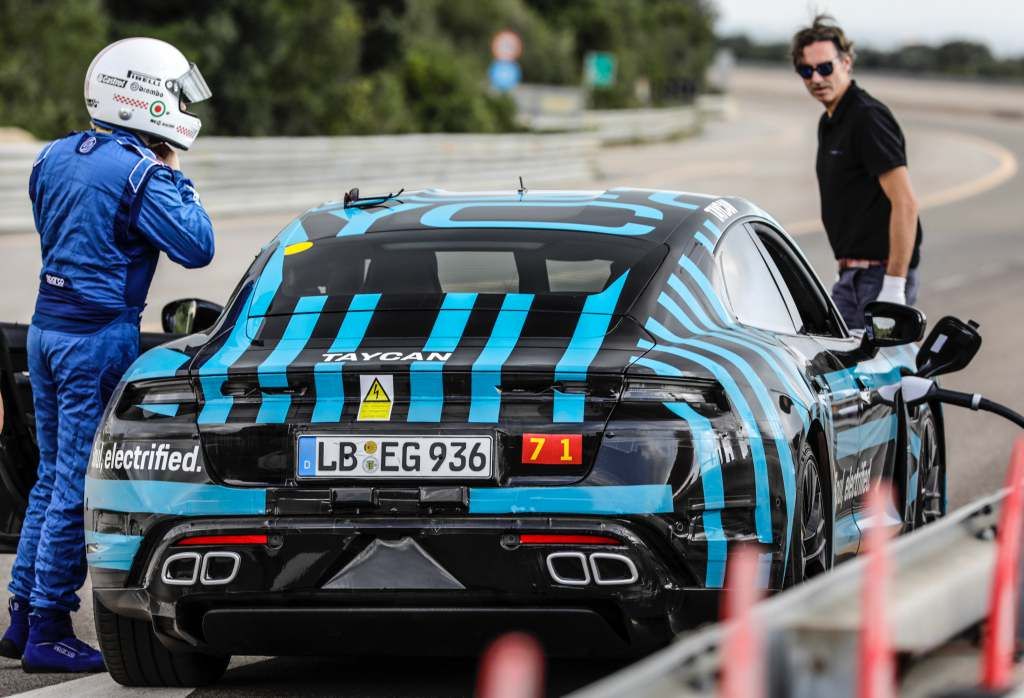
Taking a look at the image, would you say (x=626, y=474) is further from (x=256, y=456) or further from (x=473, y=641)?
(x=256, y=456)

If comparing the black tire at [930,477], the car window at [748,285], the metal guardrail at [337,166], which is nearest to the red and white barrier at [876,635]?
the car window at [748,285]

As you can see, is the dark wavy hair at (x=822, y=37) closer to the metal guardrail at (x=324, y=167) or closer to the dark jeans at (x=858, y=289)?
the dark jeans at (x=858, y=289)

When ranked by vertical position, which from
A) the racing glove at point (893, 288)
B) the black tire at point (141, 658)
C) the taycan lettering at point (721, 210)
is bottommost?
the black tire at point (141, 658)

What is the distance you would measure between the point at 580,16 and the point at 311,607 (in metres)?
68.7

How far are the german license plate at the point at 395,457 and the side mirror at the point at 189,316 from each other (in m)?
1.50

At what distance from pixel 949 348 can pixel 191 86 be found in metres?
2.67

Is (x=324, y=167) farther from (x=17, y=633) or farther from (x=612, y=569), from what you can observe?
(x=612, y=569)

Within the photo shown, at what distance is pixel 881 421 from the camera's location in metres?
6.32


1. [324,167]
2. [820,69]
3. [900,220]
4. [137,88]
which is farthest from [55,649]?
[324,167]

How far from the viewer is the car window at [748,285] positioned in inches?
225

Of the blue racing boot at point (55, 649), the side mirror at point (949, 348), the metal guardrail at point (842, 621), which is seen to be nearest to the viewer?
the metal guardrail at point (842, 621)

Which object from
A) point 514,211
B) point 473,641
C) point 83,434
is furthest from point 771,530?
point 83,434

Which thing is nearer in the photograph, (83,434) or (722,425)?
(722,425)

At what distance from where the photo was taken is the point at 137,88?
6.02m
